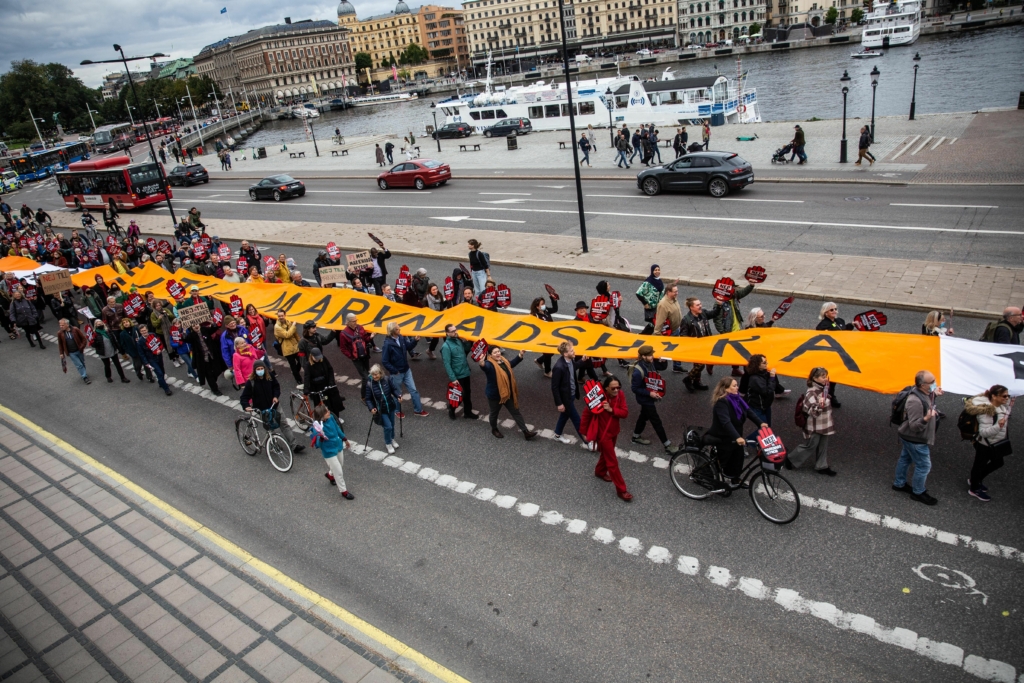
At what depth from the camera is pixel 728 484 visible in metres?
8.29

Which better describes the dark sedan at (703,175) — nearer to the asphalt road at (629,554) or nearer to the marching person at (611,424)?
the asphalt road at (629,554)

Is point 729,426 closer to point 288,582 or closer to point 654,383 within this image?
point 654,383

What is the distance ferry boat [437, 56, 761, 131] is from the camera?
45281 mm

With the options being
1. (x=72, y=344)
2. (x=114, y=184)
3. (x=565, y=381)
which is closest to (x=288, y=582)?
(x=565, y=381)

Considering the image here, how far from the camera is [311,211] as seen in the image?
3281 centimetres

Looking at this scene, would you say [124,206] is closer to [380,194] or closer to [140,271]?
[380,194]

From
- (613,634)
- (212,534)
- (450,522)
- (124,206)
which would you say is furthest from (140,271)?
(124,206)

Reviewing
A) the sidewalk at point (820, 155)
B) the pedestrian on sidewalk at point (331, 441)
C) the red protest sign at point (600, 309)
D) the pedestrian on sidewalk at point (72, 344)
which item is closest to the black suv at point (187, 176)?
the sidewalk at point (820, 155)

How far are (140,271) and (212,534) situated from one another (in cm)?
1241

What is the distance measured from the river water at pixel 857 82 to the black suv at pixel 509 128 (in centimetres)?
2233

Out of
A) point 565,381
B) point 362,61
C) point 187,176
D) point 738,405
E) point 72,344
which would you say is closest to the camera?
point 738,405

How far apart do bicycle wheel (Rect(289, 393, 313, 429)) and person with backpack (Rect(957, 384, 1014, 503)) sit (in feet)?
29.1

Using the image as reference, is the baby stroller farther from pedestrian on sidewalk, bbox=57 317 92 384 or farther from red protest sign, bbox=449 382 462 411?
pedestrian on sidewalk, bbox=57 317 92 384

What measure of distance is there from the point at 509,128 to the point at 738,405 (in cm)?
4918
